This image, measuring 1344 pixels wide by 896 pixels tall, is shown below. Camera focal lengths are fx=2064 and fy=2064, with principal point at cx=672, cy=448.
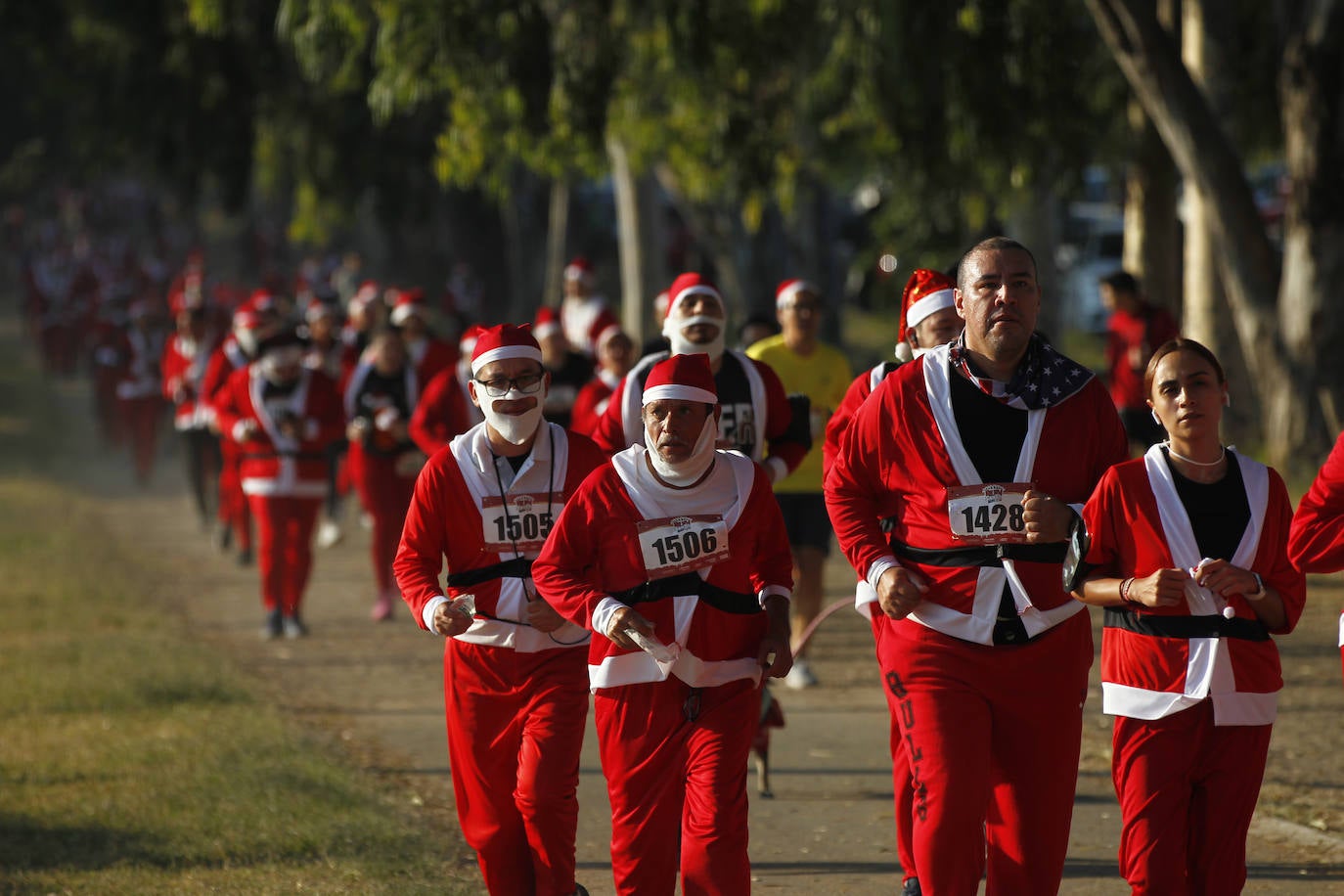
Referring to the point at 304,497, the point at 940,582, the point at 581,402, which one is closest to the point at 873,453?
the point at 940,582

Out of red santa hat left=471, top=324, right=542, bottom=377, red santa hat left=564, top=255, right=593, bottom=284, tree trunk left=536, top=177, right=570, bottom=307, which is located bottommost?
red santa hat left=471, top=324, right=542, bottom=377

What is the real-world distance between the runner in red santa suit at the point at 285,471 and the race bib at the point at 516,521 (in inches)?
261

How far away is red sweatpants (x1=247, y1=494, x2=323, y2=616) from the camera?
12633 millimetres

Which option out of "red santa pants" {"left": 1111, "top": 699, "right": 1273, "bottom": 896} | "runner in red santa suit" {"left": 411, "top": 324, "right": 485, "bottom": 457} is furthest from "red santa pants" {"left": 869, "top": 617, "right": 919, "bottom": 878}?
"runner in red santa suit" {"left": 411, "top": 324, "right": 485, "bottom": 457}

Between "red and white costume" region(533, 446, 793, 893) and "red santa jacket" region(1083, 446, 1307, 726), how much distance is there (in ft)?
3.17

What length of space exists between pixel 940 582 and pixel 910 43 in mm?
9400

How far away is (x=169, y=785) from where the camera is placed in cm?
827

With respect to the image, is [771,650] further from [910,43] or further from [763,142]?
[763,142]

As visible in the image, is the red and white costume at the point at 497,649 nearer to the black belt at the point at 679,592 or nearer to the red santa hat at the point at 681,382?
the black belt at the point at 679,592

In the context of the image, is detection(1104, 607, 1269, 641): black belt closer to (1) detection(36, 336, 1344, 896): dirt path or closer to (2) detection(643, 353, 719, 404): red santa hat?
(2) detection(643, 353, 719, 404): red santa hat

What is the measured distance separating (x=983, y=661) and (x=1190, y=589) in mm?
558

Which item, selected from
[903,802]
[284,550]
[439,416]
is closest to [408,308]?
[284,550]

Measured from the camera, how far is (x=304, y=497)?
12.8 meters

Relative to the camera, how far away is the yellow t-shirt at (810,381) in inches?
399
